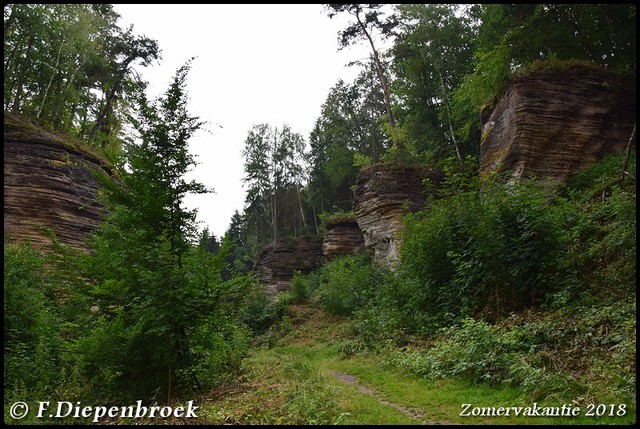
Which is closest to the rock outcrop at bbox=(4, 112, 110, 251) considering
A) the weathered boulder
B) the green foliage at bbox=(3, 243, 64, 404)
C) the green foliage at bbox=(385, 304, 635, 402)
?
the green foliage at bbox=(3, 243, 64, 404)

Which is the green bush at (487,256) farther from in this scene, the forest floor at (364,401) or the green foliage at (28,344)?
the green foliage at (28,344)

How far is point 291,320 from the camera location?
A: 71.1ft

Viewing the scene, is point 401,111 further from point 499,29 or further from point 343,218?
point 499,29

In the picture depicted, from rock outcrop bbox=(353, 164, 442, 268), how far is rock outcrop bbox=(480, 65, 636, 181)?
6.54 m

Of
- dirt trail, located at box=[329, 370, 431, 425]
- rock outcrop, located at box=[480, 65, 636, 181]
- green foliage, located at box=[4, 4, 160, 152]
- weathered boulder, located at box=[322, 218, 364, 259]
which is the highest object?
green foliage, located at box=[4, 4, 160, 152]

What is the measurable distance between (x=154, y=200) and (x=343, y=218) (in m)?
23.8

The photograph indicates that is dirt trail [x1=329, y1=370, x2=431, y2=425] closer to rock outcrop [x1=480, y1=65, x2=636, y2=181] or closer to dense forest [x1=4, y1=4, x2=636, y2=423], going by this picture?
dense forest [x1=4, y1=4, x2=636, y2=423]

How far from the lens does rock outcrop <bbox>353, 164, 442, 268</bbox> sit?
2139 centimetres

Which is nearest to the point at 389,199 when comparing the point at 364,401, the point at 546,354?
the point at 546,354

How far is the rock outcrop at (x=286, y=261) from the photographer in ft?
108

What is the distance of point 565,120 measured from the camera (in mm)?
14977

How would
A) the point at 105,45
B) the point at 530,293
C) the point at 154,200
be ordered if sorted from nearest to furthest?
the point at 154,200 → the point at 530,293 → the point at 105,45

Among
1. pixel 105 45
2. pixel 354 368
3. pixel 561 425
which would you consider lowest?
pixel 561 425

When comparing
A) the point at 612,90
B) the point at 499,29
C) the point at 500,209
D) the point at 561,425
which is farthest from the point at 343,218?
the point at 561,425
